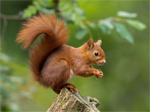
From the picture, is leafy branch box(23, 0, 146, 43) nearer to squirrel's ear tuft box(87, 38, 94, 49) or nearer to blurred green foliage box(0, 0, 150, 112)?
squirrel's ear tuft box(87, 38, 94, 49)

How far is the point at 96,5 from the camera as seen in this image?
4.55 metres

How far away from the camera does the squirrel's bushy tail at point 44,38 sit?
2234 mm

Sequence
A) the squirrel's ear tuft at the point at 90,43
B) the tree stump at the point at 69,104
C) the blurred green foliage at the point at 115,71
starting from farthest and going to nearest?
1. the blurred green foliage at the point at 115,71
2. the squirrel's ear tuft at the point at 90,43
3. the tree stump at the point at 69,104

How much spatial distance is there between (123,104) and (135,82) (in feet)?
1.36

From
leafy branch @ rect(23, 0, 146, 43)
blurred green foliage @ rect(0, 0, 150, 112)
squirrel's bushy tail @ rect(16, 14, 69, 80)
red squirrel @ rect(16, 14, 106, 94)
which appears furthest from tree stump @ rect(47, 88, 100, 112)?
blurred green foliage @ rect(0, 0, 150, 112)

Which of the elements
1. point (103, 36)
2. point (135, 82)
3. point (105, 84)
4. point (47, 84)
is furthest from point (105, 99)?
point (47, 84)

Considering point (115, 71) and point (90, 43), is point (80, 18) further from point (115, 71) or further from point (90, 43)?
point (115, 71)

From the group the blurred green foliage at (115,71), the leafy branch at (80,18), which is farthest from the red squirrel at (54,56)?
the blurred green foliage at (115,71)

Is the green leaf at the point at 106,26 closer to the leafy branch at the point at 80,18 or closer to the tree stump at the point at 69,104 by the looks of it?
the leafy branch at the point at 80,18

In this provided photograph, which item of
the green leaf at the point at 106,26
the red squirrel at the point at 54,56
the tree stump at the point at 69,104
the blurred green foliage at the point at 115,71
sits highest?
the blurred green foliage at the point at 115,71

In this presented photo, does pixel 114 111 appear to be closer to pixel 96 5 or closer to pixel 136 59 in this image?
pixel 136 59

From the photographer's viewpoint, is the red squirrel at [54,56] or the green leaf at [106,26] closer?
the red squirrel at [54,56]

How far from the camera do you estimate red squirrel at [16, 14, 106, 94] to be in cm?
221

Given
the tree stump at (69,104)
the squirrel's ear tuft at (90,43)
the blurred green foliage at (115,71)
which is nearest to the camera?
the tree stump at (69,104)
